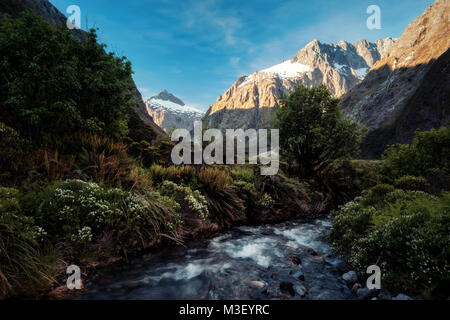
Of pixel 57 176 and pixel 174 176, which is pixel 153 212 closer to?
pixel 57 176

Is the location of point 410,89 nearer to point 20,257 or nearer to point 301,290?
point 301,290

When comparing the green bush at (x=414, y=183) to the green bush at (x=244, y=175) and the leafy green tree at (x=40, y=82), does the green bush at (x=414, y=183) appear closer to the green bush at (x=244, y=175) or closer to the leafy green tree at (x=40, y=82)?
the green bush at (x=244, y=175)

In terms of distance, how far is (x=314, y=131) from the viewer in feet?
35.3

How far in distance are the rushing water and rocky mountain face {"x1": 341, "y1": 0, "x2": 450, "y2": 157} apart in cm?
5882

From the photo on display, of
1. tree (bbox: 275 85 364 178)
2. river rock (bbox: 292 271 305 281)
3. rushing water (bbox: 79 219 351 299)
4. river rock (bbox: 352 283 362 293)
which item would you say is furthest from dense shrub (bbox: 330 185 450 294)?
tree (bbox: 275 85 364 178)

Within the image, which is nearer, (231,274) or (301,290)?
(301,290)

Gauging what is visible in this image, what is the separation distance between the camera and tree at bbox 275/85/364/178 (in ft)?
36.8

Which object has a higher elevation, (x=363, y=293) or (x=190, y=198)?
(x=190, y=198)

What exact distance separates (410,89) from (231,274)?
8992cm

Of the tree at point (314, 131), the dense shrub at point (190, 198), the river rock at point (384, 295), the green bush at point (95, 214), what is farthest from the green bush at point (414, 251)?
the tree at point (314, 131)

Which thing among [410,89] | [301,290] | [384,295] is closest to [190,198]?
[301,290]

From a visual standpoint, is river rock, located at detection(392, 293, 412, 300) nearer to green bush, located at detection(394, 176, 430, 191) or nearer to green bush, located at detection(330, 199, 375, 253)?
green bush, located at detection(330, 199, 375, 253)

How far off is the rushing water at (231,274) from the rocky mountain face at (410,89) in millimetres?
58817
